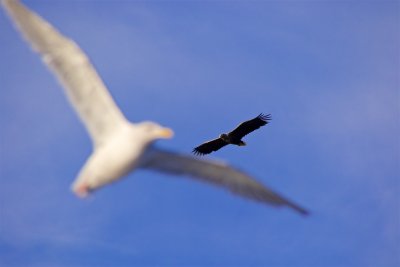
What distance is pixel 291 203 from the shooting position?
62.4 feet

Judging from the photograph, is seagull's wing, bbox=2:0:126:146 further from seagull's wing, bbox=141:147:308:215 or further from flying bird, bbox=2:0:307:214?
seagull's wing, bbox=141:147:308:215

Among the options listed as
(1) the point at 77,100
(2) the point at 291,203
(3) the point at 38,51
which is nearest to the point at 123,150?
(1) the point at 77,100

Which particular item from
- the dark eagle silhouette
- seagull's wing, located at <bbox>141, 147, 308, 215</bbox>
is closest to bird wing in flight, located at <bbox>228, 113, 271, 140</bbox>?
the dark eagle silhouette

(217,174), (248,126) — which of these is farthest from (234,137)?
(217,174)

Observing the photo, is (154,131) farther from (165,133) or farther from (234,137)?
(234,137)

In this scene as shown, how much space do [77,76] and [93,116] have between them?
105 centimetres

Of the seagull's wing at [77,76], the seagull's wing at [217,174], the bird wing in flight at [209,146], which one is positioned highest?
the bird wing in flight at [209,146]

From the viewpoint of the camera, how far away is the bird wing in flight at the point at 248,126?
29.3 meters

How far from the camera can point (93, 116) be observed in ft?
59.0

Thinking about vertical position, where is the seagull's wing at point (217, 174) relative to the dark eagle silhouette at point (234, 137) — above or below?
below

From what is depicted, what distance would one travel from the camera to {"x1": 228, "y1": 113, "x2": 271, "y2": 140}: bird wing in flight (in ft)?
96.1

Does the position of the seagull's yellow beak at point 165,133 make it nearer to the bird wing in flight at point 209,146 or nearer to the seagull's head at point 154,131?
the seagull's head at point 154,131

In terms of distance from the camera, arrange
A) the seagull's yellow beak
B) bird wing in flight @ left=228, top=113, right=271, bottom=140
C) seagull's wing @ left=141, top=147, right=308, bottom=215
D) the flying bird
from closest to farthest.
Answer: the flying bird < the seagull's yellow beak < seagull's wing @ left=141, top=147, right=308, bottom=215 < bird wing in flight @ left=228, top=113, right=271, bottom=140

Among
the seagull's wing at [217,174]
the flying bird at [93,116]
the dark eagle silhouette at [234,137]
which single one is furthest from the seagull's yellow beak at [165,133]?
the dark eagle silhouette at [234,137]
